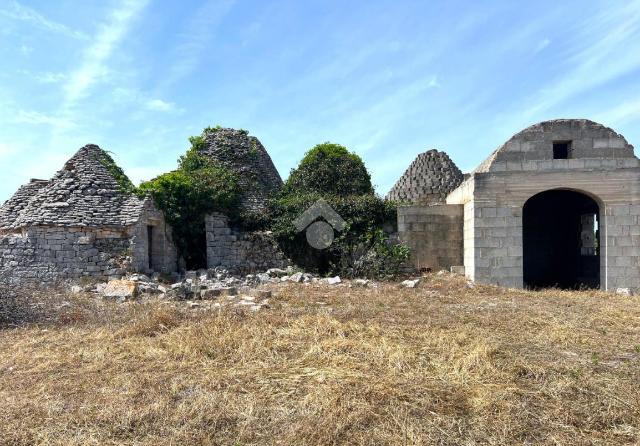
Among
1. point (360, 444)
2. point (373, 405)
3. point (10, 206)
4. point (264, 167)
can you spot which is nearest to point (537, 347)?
point (373, 405)

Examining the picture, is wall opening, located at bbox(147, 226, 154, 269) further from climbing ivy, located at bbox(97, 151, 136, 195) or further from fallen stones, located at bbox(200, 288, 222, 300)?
fallen stones, located at bbox(200, 288, 222, 300)

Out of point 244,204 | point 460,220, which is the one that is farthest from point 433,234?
point 244,204

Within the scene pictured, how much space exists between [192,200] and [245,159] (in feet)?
11.8

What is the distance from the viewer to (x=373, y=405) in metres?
3.51

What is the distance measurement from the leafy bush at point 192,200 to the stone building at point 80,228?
2.39ft

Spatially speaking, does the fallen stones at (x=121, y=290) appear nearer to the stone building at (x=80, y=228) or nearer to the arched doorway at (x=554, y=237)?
the stone building at (x=80, y=228)

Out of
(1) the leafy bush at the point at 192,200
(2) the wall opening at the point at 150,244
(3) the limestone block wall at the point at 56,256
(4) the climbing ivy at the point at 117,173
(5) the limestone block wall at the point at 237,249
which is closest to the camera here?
(3) the limestone block wall at the point at 56,256

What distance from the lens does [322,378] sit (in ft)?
13.4

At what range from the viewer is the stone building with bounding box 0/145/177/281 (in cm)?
1152

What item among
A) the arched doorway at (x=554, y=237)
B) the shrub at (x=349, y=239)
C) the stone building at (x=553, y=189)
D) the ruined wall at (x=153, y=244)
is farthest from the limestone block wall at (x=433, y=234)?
the ruined wall at (x=153, y=244)

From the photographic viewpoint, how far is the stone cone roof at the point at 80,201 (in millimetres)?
11734

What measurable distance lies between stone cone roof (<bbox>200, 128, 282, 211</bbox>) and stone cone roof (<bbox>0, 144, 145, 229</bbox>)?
436 cm

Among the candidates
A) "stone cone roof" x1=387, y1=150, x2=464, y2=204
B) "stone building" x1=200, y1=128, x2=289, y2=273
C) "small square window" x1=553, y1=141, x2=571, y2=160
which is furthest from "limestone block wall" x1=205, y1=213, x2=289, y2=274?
"small square window" x1=553, y1=141, x2=571, y2=160

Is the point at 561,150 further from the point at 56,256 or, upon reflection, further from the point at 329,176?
the point at 56,256
